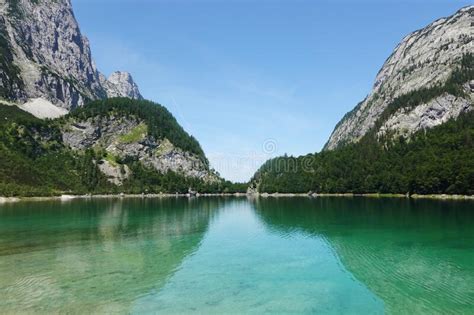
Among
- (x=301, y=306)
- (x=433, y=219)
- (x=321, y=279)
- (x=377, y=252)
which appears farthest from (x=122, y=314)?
(x=433, y=219)

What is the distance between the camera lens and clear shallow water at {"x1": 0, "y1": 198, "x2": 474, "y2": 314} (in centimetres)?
3187

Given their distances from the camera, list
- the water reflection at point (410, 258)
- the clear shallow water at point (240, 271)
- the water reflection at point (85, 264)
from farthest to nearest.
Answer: the water reflection at point (85, 264) → the water reflection at point (410, 258) → the clear shallow water at point (240, 271)

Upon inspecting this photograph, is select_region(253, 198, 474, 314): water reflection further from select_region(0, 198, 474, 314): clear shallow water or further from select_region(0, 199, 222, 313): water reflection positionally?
select_region(0, 199, 222, 313): water reflection

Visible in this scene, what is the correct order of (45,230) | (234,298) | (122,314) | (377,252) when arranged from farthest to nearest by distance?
(45,230)
(377,252)
(234,298)
(122,314)

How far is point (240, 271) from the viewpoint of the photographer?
145ft

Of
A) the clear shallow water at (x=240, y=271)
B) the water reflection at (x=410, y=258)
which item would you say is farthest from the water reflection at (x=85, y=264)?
the water reflection at (x=410, y=258)

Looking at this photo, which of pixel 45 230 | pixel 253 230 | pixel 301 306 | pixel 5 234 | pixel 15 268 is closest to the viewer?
pixel 301 306

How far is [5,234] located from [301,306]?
62.8 metres

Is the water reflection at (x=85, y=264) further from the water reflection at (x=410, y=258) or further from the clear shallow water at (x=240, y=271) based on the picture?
the water reflection at (x=410, y=258)

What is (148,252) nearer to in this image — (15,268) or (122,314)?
(15,268)

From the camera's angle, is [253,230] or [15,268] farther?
[253,230]

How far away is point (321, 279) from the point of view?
40.4 metres

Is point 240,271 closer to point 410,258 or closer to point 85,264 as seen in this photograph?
point 85,264

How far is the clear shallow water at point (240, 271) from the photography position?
105ft
